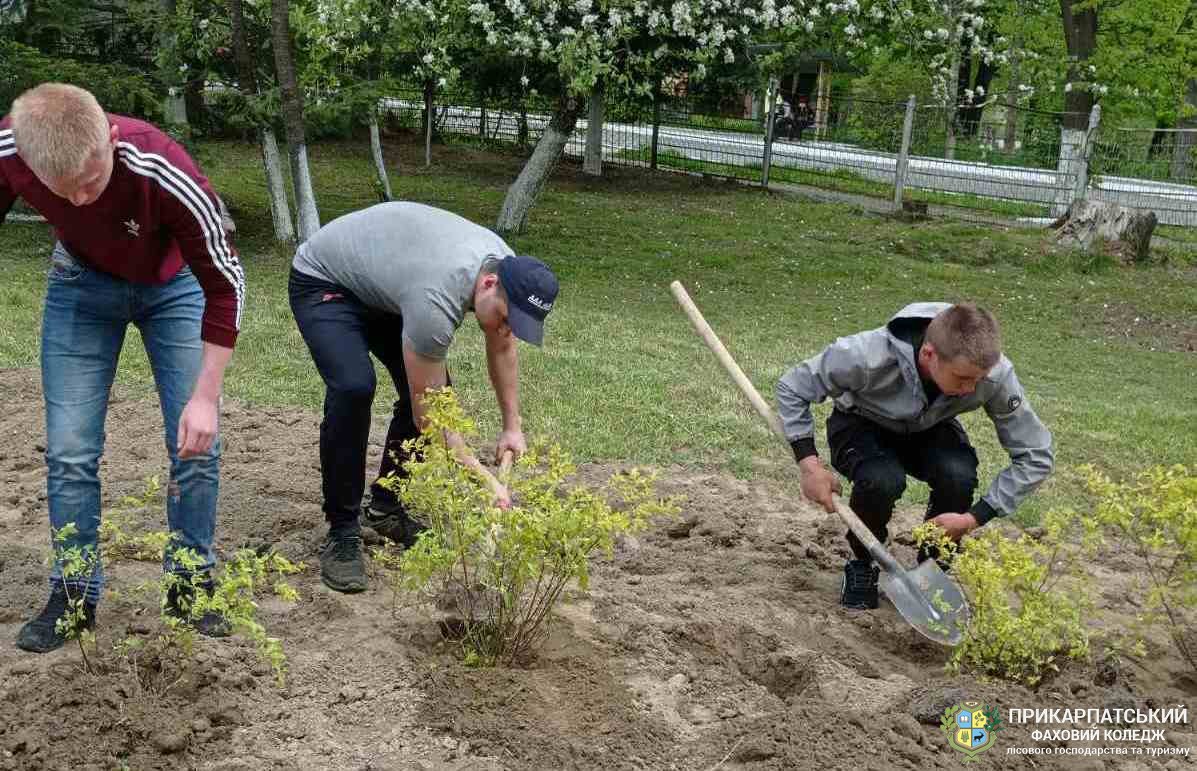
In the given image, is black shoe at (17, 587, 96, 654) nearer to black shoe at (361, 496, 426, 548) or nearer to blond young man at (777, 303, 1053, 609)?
black shoe at (361, 496, 426, 548)

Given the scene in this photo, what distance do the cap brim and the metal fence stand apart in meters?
13.3

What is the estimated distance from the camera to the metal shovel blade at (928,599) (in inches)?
165

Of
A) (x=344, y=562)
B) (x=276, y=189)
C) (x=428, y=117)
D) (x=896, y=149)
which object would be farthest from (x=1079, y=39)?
(x=344, y=562)

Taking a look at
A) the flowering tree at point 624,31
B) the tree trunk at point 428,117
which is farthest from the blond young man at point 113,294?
the tree trunk at point 428,117

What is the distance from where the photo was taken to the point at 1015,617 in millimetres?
3801

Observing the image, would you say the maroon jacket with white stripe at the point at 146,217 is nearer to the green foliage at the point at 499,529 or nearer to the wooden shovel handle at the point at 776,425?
the green foliage at the point at 499,529

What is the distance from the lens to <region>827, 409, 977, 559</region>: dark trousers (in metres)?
4.41

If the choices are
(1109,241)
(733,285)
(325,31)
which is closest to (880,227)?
(1109,241)

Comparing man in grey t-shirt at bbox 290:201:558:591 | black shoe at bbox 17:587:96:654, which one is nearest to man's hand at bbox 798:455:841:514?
man in grey t-shirt at bbox 290:201:558:591

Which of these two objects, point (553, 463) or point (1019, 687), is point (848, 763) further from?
point (553, 463)

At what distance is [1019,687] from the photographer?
12.3 ft

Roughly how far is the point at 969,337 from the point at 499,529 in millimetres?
1660

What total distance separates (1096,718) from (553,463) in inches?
72.4

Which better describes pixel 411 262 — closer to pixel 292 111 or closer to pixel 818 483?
pixel 818 483
